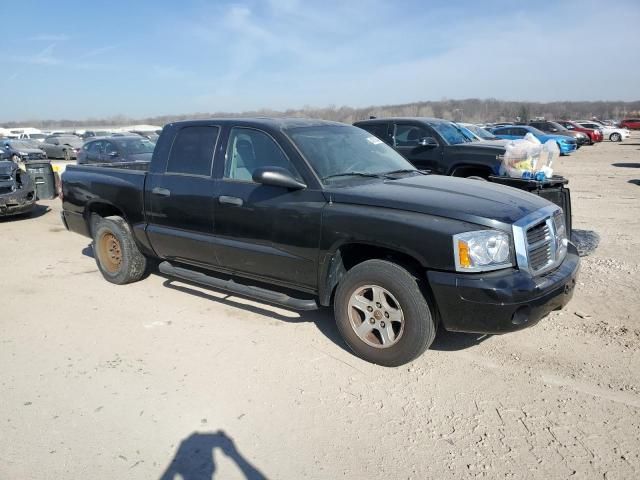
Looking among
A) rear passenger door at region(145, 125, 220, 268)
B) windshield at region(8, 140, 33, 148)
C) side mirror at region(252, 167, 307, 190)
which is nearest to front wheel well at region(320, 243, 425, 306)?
side mirror at region(252, 167, 307, 190)

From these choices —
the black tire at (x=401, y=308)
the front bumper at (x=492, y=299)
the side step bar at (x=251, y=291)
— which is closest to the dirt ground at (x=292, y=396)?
the black tire at (x=401, y=308)

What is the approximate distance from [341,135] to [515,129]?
23.8 metres

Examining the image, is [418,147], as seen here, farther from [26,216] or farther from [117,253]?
[26,216]

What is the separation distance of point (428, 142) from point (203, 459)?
805 cm

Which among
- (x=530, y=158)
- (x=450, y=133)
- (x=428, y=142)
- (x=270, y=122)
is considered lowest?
(x=530, y=158)

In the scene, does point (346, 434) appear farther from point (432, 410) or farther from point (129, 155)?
point (129, 155)

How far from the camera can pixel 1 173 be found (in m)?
9.90

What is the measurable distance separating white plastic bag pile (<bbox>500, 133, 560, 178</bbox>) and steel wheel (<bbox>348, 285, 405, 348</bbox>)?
3.43 metres

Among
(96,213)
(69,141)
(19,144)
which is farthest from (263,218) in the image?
(69,141)

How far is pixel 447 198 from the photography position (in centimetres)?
372

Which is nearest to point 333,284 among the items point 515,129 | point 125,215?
point 125,215

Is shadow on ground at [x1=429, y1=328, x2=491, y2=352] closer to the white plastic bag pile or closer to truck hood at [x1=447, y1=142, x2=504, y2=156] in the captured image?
the white plastic bag pile

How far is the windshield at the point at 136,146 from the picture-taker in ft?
44.1

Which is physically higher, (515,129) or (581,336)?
(515,129)
